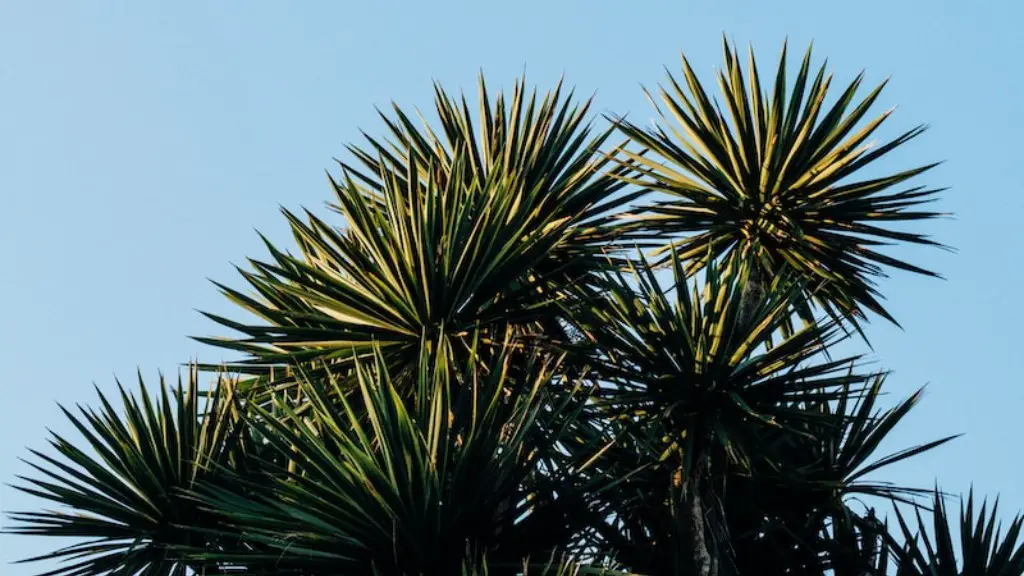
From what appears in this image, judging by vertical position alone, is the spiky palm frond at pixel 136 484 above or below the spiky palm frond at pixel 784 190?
below

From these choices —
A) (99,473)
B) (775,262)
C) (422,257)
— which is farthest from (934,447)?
(99,473)

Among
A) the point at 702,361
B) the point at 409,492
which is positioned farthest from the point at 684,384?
the point at 409,492

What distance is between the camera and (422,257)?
25.2 ft

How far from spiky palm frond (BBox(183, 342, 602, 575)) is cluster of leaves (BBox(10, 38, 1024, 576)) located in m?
0.01

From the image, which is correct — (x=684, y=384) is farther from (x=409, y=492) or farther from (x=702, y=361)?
(x=409, y=492)

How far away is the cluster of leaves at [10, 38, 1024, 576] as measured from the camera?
6.49 meters

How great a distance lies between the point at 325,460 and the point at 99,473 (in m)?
1.72

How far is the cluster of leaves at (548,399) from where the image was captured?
21.3ft

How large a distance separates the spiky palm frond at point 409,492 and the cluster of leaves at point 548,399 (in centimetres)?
1

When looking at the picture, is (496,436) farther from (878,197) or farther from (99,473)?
(878,197)

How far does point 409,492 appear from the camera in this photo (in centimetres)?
631

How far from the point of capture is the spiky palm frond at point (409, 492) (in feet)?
20.7

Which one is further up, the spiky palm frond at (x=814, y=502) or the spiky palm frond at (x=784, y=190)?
the spiky palm frond at (x=784, y=190)

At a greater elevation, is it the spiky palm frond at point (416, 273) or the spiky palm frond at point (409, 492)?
the spiky palm frond at point (416, 273)
